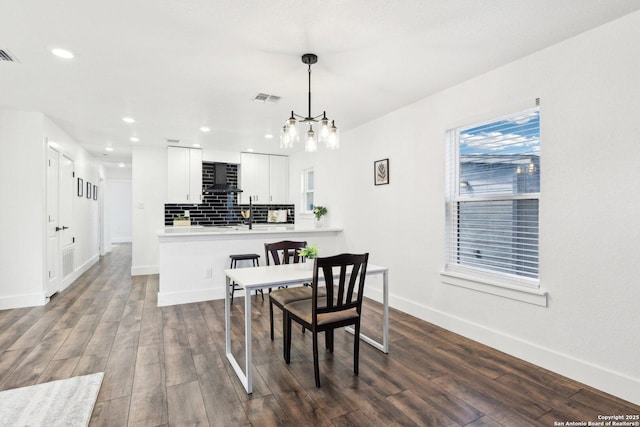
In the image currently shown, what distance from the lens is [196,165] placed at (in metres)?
6.30

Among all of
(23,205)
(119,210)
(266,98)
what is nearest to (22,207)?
(23,205)

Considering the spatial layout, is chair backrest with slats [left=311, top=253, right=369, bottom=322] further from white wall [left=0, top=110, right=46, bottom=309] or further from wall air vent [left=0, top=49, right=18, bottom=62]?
white wall [left=0, top=110, right=46, bottom=309]

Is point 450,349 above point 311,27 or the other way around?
the other way around

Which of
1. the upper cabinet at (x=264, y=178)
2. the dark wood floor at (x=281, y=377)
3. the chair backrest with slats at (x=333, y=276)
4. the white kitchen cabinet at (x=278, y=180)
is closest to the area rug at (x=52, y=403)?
the dark wood floor at (x=281, y=377)

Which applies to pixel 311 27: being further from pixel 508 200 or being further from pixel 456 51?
pixel 508 200

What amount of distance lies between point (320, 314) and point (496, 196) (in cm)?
186

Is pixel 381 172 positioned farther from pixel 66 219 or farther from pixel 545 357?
pixel 66 219

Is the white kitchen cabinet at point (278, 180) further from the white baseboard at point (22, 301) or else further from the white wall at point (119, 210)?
the white wall at point (119, 210)

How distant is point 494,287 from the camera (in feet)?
9.39

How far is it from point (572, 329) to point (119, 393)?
123 inches

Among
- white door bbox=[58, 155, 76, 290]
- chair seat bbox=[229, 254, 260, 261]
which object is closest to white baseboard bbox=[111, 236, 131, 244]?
white door bbox=[58, 155, 76, 290]

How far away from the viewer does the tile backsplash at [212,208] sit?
645 centimetres

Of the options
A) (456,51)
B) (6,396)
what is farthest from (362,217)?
(6,396)

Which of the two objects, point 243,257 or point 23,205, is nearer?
point 23,205
